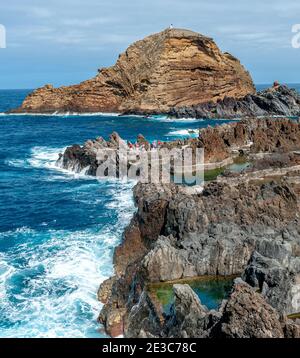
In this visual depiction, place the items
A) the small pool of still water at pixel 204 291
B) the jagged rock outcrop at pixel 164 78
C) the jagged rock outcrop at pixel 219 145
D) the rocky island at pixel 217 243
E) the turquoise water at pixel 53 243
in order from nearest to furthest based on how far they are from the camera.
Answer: the rocky island at pixel 217 243 < the small pool of still water at pixel 204 291 < the turquoise water at pixel 53 243 < the jagged rock outcrop at pixel 219 145 < the jagged rock outcrop at pixel 164 78

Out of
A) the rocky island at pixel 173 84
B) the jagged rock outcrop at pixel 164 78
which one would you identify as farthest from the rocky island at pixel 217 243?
the jagged rock outcrop at pixel 164 78

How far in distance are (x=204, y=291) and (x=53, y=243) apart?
1467 centimetres

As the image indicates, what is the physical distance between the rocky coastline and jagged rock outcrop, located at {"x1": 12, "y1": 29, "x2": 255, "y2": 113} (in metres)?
90.3

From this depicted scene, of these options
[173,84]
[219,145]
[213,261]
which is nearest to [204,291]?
[213,261]

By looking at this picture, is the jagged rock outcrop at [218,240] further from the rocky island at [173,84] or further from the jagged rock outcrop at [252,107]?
the rocky island at [173,84]

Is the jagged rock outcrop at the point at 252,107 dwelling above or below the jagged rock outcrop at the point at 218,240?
above

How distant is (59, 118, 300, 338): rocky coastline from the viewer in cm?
1562

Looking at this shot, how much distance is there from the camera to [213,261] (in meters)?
26.1

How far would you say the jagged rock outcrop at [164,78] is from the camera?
130 meters

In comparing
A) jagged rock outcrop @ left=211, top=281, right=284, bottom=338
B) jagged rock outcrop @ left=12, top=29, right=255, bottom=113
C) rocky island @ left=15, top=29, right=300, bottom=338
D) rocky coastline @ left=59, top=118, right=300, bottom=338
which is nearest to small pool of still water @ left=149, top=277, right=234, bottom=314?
rocky island @ left=15, top=29, right=300, bottom=338

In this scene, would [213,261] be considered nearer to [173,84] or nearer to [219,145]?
[219,145]

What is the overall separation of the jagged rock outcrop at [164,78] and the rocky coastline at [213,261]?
9028 cm

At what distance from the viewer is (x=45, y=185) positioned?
5419 centimetres
